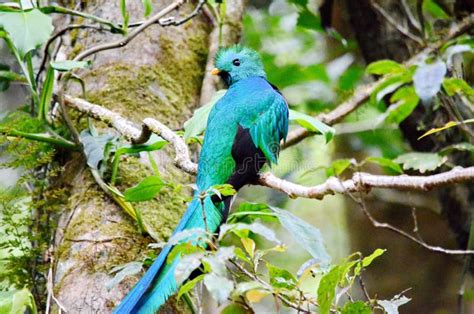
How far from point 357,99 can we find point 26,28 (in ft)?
6.22

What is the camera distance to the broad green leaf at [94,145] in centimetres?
258

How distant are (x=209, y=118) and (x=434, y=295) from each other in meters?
2.27

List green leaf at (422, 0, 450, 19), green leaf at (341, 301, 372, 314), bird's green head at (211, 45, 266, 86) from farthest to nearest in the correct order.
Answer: green leaf at (422, 0, 450, 19)
bird's green head at (211, 45, 266, 86)
green leaf at (341, 301, 372, 314)

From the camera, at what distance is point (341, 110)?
366 cm

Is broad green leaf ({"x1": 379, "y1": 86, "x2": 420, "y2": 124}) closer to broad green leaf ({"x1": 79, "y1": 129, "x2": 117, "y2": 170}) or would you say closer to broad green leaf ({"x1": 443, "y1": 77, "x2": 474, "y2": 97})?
broad green leaf ({"x1": 443, "y1": 77, "x2": 474, "y2": 97})

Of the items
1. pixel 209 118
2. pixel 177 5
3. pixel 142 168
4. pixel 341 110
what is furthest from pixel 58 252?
pixel 341 110

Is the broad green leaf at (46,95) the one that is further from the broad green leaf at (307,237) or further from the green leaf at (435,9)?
the green leaf at (435,9)

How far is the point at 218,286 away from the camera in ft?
4.93

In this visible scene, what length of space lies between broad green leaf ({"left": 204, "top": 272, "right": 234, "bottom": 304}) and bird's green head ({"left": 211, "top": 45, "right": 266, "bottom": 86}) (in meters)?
1.71

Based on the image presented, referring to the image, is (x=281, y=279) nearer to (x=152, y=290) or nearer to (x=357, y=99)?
(x=152, y=290)

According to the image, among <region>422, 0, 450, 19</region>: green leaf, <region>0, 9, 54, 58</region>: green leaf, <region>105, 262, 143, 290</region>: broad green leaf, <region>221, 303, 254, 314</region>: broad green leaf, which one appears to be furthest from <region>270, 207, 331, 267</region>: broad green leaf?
<region>422, 0, 450, 19</region>: green leaf

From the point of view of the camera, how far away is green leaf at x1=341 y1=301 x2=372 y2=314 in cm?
185

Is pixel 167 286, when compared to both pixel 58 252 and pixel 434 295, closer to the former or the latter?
pixel 58 252

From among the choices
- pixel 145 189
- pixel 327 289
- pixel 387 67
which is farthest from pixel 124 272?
pixel 387 67
